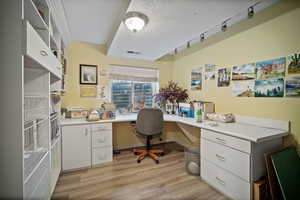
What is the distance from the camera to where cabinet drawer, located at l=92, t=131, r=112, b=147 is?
2182 millimetres

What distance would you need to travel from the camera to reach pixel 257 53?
1767 mm

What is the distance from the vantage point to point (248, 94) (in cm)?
186

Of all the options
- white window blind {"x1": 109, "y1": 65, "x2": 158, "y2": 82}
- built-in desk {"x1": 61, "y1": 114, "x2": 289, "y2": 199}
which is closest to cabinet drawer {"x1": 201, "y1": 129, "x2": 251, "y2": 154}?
built-in desk {"x1": 61, "y1": 114, "x2": 289, "y2": 199}

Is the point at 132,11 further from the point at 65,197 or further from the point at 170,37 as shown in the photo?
the point at 65,197

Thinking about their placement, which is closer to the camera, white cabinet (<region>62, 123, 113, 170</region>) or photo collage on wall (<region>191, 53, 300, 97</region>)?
photo collage on wall (<region>191, 53, 300, 97</region>)

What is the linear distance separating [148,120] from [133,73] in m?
1.33

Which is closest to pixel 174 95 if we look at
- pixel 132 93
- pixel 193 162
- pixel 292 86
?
pixel 132 93

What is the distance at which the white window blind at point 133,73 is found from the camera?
2947mm

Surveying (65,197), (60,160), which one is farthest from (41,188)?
(60,160)

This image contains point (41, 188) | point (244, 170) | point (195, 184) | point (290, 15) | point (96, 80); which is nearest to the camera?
point (41, 188)

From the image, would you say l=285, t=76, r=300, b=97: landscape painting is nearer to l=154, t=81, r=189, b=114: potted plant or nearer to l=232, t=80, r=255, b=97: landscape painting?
l=232, t=80, r=255, b=97: landscape painting

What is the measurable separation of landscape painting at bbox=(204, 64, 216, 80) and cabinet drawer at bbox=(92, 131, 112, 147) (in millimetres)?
2083

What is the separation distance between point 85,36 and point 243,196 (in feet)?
10.7

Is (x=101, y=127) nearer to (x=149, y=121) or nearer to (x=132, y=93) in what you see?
(x=149, y=121)
